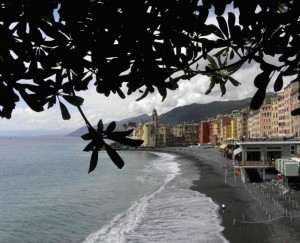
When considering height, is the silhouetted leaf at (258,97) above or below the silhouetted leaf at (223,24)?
below

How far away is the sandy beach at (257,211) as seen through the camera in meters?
24.3

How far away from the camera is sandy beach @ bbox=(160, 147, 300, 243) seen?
24.3m

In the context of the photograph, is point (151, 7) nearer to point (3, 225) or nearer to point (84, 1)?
point (84, 1)

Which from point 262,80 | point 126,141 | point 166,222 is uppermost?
point 262,80

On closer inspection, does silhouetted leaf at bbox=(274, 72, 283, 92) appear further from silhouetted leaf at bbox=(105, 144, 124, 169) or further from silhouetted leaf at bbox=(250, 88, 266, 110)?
silhouetted leaf at bbox=(105, 144, 124, 169)

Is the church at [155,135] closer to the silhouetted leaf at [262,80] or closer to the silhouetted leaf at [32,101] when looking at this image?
the silhouetted leaf at [32,101]

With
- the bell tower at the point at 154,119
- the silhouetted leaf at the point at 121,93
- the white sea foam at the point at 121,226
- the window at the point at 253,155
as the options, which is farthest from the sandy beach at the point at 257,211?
the bell tower at the point at 154,119

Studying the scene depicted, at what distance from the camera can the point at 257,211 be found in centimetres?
3103

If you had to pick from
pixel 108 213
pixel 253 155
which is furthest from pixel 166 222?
pixel 253 155

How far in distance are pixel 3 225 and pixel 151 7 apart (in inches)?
1315

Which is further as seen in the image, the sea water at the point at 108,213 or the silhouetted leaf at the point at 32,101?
the sea water at the point at 108,213

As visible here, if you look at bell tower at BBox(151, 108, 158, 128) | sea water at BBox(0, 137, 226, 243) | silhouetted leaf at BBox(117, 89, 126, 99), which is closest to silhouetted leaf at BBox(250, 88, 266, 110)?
silhouetted leaf at BBox(117, 89, 126, 99)

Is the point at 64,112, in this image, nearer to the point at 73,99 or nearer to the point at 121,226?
the point at 73,99

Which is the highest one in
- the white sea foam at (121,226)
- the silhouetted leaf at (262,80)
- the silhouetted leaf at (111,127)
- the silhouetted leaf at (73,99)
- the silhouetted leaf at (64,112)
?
the silhouetted leaf at (262,80)
